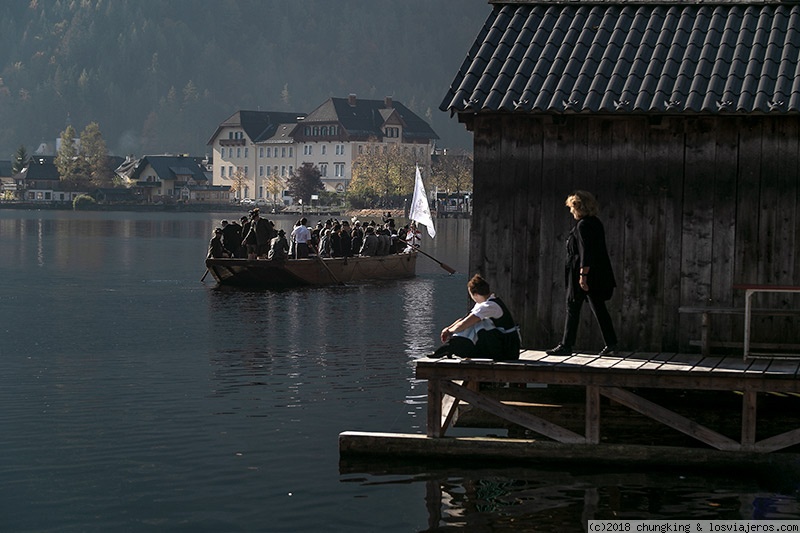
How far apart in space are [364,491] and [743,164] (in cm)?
637

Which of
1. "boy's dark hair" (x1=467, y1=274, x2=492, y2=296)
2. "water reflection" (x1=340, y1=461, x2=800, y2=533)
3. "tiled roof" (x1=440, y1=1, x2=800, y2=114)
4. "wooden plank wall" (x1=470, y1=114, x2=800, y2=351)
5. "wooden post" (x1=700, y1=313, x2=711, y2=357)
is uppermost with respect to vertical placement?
"tiled roof" (x1=440, y1=1, x2=800, y2=114)

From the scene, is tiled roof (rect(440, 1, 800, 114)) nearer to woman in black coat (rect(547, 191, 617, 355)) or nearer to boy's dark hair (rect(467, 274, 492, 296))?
woman in black coat (rect(547, 191, 617, 355))

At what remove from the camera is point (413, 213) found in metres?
56.7

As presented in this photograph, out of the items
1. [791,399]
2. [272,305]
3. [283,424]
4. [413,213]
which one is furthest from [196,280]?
[791,399]

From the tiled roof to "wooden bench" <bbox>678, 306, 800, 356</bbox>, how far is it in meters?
2.46

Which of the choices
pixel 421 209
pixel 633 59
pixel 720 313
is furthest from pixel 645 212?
pixel 421 209

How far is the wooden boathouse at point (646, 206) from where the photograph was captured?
17.0m

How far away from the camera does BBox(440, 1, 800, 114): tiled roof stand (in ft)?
56.9

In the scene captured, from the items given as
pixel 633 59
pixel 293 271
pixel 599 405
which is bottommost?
pixel 599 405

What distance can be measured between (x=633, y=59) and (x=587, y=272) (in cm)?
329

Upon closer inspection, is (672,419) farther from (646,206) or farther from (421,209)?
(421,209)

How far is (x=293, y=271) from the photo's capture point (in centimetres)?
4831

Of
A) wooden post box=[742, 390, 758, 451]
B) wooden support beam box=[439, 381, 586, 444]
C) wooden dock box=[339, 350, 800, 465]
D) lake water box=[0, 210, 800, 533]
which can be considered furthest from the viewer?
wooden support beam box=[439, 381, 586, 444]

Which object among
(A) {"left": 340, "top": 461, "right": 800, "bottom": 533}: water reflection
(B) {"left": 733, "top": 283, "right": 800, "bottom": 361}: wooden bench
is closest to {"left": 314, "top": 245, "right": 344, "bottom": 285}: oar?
(A) {"left": 340, "top": 461, "right": 800, "bottom": 533}: water reflection
